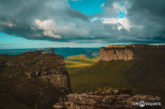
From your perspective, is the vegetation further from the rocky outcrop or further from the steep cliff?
the rocky outcrop

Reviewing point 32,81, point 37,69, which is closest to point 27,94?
point 32,81

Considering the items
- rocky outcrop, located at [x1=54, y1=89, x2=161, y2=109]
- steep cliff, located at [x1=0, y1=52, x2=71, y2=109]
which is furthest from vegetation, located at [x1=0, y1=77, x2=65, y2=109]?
rocky outcrop, located at [x1=54, y1=89, x2=161, y2=109]

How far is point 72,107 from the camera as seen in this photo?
251 feet

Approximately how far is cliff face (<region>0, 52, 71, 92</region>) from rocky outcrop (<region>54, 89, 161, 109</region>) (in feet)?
167

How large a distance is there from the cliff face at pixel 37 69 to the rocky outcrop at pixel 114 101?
50.8 metres

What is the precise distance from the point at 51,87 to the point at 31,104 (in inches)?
927

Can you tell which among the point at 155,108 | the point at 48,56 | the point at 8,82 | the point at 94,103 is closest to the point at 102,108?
the point at 94,103

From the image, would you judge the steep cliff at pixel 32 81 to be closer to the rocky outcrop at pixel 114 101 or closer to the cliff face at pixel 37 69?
the cliff face at pixel 37 69

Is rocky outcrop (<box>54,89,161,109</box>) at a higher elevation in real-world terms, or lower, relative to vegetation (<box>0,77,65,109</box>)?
higher

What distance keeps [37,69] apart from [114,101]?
77940 millimetres

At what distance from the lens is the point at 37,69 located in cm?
12731

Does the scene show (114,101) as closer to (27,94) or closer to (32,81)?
Result: (27,94)

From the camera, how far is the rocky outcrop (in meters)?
68.1

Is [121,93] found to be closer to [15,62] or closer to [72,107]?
[72,107]
